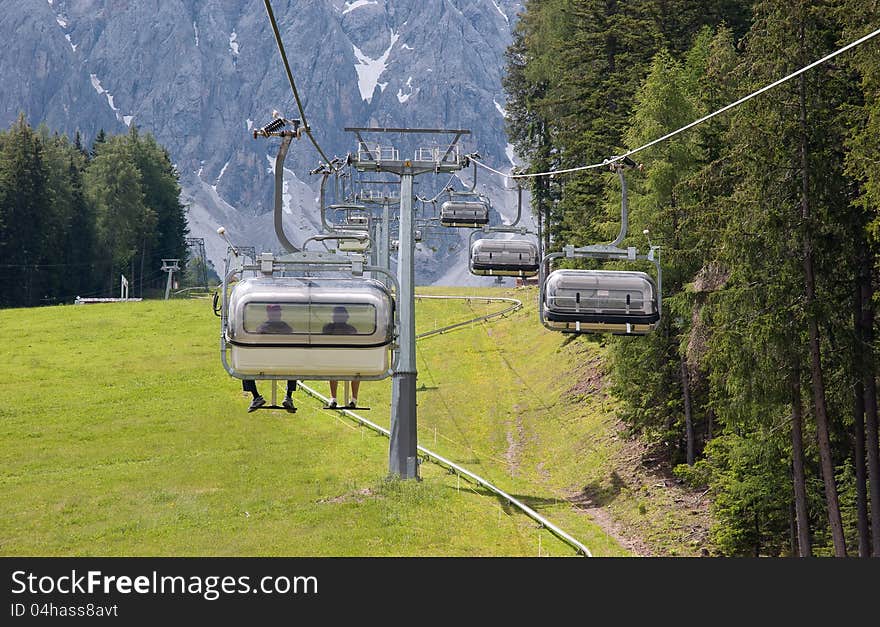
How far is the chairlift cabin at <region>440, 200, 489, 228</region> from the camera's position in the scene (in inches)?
1280

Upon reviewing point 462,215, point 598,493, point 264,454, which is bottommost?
point 598,493

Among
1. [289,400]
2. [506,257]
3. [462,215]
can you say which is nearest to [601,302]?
[289,400]

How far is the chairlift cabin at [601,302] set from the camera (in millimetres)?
16891

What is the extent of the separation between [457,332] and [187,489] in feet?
100

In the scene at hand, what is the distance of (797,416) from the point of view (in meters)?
21.0

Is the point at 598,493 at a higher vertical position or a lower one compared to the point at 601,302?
lower

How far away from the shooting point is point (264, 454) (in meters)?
32.0

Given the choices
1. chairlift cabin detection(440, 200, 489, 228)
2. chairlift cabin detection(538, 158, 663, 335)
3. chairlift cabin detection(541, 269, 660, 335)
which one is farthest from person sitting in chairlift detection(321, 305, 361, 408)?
chairlift cabin detection(440, 200, 489, 228)

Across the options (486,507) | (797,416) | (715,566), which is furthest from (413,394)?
(715,566)

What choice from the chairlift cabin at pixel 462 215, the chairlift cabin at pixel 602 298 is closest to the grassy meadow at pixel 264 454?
the chairlift cabin at pixel 462 215

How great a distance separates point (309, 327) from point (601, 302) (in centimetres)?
529

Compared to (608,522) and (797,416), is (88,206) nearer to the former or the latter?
(608,522)

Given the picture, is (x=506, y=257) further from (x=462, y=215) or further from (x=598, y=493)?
(x=598, y=493)

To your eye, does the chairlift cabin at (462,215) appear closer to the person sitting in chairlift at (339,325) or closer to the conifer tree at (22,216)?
the person sitting in chairlift at (339,325)
